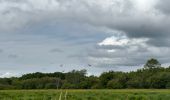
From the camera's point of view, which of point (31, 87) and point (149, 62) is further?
point (149, 62)

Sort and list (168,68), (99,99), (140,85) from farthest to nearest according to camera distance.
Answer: (168,68), (140,85), (99,99)

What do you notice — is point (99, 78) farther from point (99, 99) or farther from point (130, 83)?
point (99, 99)

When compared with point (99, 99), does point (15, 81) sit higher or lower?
higher

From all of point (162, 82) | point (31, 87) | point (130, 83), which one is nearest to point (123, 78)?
point (130, 83)

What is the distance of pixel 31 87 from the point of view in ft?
271

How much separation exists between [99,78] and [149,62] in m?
16.6

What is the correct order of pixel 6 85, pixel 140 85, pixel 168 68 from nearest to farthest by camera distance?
1. pixel 6 85
2. pixel 140 85
3. pixel 168 68

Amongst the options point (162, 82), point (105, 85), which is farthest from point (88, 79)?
point (162, 82)

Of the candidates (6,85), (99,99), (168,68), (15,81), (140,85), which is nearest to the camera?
(99,99)

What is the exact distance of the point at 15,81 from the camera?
8700 cm

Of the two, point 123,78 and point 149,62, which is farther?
point 149,62

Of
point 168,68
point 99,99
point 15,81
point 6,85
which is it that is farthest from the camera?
point 168,68

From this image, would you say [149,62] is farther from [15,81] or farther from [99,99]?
[99,99]

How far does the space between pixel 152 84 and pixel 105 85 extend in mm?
10862
